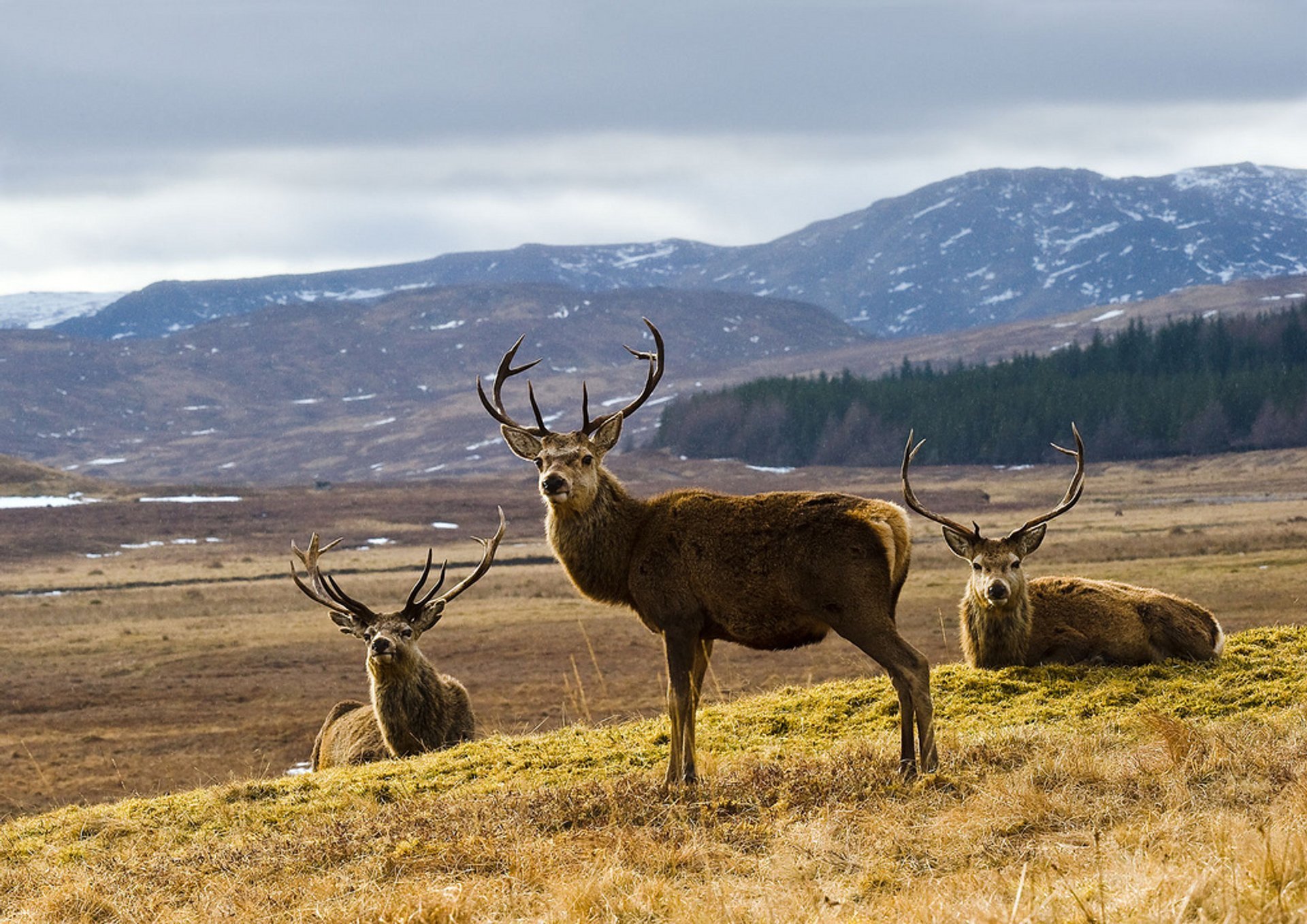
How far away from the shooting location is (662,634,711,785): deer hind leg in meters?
8.96

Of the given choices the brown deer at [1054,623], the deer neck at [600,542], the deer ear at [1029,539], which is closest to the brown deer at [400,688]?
the deer neck at [600,542]

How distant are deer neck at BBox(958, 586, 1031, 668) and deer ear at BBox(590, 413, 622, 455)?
4.59 m

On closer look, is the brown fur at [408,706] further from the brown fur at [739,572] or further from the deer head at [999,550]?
the deer head at [999,550]

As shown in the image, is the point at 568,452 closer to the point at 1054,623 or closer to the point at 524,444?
the point at 524,444

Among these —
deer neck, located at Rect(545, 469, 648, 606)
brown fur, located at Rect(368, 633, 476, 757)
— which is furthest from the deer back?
brown fur, located at Rect(368, 633, 476, 757)

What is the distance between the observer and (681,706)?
9.02 m

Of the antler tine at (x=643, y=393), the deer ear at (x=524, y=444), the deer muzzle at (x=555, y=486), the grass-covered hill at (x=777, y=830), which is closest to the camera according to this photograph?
the grass-covered hill at (x=777, y=830)

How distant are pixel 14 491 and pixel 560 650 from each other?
63.5 meters

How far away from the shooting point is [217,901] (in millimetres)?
6953

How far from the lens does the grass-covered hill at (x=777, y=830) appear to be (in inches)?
227

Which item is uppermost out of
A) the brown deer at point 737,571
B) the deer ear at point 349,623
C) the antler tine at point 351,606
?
the brown deer at point 737,571

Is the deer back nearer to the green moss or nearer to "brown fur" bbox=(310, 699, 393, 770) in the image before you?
the green moss

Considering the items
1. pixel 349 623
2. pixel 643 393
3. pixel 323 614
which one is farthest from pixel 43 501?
pixel 643 393

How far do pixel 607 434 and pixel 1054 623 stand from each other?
5.57 metres
